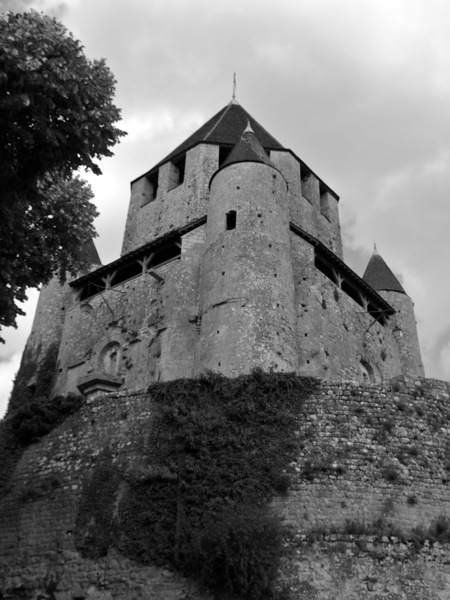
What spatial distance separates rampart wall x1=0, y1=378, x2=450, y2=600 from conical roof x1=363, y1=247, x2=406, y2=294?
43.0 feet

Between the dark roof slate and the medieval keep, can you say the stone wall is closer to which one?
the medieval keep

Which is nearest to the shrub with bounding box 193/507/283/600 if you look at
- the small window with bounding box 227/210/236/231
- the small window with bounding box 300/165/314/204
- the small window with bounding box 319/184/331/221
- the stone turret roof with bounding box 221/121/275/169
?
the small window with bounding box 227/210/236/231

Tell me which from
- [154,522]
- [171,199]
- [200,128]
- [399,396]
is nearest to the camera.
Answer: [154,522]

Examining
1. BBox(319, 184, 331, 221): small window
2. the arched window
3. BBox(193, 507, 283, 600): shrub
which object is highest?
BBox(319, 184, 331, 221): small window

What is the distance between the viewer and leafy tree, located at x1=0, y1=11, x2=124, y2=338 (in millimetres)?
8305

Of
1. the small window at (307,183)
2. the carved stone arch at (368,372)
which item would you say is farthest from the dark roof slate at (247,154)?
the carved stone arch at (368,372)

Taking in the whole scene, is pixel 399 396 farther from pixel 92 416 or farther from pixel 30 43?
pixel 30 43

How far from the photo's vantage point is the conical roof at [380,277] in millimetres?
26078

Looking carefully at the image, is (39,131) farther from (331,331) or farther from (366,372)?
(366,372)

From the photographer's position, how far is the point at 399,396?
12.6m

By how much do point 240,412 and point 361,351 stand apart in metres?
9.92

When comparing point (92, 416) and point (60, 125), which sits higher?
point (60, 125)

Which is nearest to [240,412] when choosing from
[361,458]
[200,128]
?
[361,458]

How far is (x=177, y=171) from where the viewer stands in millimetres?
27406
